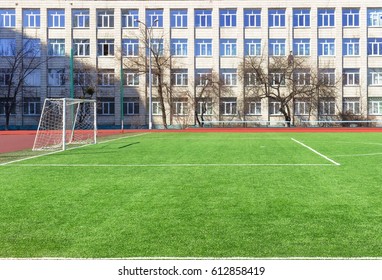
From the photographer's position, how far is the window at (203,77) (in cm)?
6050

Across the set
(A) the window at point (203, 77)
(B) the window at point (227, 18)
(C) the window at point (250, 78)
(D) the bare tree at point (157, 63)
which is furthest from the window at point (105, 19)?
(C) the window at point (250, 78)

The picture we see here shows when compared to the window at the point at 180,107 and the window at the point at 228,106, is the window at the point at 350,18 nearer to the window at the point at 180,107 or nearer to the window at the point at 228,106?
the window at the point at 228,106

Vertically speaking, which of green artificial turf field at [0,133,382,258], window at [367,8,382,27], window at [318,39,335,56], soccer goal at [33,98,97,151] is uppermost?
window at [367,8,382,27]

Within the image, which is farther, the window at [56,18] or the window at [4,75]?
the window at [56,18]

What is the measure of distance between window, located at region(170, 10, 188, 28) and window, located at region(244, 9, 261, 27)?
6.94 metres

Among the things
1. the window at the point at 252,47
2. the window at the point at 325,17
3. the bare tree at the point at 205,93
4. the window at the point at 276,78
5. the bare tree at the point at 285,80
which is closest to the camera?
the bare tree at the point at 285,80

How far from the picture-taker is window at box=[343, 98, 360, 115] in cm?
6037

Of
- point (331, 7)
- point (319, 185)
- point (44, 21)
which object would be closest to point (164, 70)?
point (44, 21)

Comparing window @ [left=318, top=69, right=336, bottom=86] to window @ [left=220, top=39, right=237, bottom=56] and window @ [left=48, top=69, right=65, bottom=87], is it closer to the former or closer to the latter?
window @ [left=220, top=39, right=237, bottom=56]

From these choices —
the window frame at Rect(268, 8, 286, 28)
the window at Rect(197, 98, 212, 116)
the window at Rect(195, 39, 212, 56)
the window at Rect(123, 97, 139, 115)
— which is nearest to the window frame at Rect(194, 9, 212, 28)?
the window at Rect(195, 39, 212, 56)

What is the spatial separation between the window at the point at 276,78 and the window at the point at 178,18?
11517 mm

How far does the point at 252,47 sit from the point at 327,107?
1096cm

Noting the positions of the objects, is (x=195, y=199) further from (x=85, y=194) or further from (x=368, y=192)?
(x=368, y=192)

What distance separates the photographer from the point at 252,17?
61.3 metres
